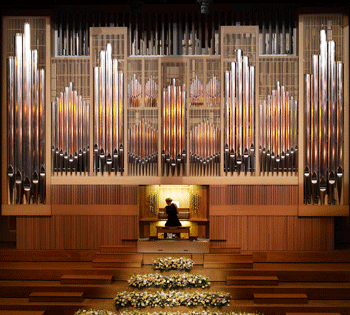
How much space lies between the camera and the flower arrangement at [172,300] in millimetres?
8570

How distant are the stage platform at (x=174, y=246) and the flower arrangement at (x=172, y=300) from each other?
1296mm

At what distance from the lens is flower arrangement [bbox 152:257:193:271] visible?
30.7 ft

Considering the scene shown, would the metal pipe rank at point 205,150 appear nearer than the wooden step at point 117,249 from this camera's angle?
No

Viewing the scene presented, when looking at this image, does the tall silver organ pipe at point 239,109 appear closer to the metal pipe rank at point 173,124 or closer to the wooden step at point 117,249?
the metal pipe rank at point 173,124

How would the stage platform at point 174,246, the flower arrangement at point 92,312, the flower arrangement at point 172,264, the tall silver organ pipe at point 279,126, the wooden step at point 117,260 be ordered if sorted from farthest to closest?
the tall silver organ pipe at point 279,126
the stage platform at point 174,246
the wooden step at point 117,260
the flower arrangement at point 172,264
the flower arrangement at point 92,312

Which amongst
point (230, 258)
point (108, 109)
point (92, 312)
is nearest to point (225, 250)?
point (230, 258)

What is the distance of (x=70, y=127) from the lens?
10.3 metres

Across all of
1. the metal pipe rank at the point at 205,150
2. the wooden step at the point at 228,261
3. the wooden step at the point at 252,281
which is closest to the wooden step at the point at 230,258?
the wooden step at the point at 228,261

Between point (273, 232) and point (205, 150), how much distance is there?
2055mm

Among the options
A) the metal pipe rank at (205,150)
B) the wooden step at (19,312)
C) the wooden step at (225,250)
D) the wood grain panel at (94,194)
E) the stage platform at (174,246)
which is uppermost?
the metal pipe rank at (205,150)

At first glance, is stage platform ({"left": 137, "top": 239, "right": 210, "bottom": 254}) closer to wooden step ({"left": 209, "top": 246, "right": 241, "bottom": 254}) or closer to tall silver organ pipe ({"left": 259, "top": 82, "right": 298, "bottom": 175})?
wooden step ({"left": 209, "top": 246, "right": 241, "bottom": 254})

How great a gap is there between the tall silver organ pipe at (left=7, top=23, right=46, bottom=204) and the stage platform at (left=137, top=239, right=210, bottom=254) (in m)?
2.41

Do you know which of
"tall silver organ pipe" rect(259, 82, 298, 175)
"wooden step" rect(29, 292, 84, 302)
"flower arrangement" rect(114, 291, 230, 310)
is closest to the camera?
Answer: "flower arrangement" rect(114, 291, 230, 310)

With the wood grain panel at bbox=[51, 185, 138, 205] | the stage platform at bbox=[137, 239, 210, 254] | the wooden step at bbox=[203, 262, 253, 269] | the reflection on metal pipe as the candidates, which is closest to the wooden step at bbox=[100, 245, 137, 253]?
the stage platform at bbox=[137, 239, 210, 254]
